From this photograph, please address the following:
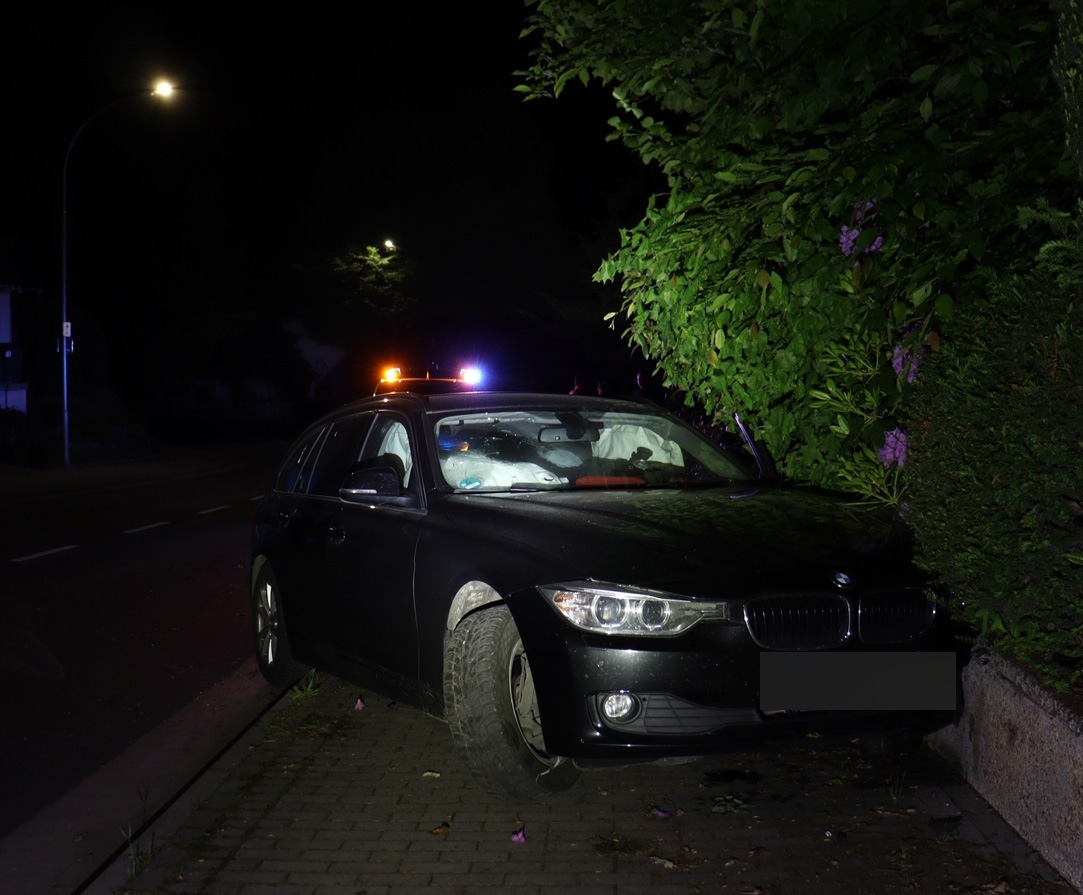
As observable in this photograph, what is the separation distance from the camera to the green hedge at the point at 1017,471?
14.8 feet

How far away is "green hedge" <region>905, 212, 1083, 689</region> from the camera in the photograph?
4520 mm

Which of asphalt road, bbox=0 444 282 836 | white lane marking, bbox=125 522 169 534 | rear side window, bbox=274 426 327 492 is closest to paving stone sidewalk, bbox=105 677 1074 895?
asphalt road, bbox=0 444 282 836

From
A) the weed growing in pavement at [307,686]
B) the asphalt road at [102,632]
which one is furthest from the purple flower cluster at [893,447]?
the asphalt road at [102,632]

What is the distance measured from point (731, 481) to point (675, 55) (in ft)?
7.04

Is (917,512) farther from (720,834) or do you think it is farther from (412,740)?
(412,740)

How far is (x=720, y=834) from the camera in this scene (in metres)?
5.01

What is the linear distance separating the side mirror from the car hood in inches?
11.4

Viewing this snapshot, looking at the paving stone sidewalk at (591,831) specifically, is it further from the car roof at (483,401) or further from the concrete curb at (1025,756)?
the car roof at (483,401)

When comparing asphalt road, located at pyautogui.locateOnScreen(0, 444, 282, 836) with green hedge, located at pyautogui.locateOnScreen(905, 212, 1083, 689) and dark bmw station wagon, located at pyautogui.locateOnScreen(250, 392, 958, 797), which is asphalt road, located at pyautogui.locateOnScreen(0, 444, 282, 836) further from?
green hedge, located at pyautogui.locateOnScreen(905, 212, 1083, 689)

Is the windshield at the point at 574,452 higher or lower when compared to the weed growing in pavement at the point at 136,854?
higher

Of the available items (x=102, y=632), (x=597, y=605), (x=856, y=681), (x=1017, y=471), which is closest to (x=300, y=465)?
(x=102, y=632)

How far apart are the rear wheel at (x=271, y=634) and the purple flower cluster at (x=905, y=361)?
3.34m

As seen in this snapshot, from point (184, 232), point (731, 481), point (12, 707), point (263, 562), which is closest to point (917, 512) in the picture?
point (731, 481)

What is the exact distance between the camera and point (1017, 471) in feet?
15.5
